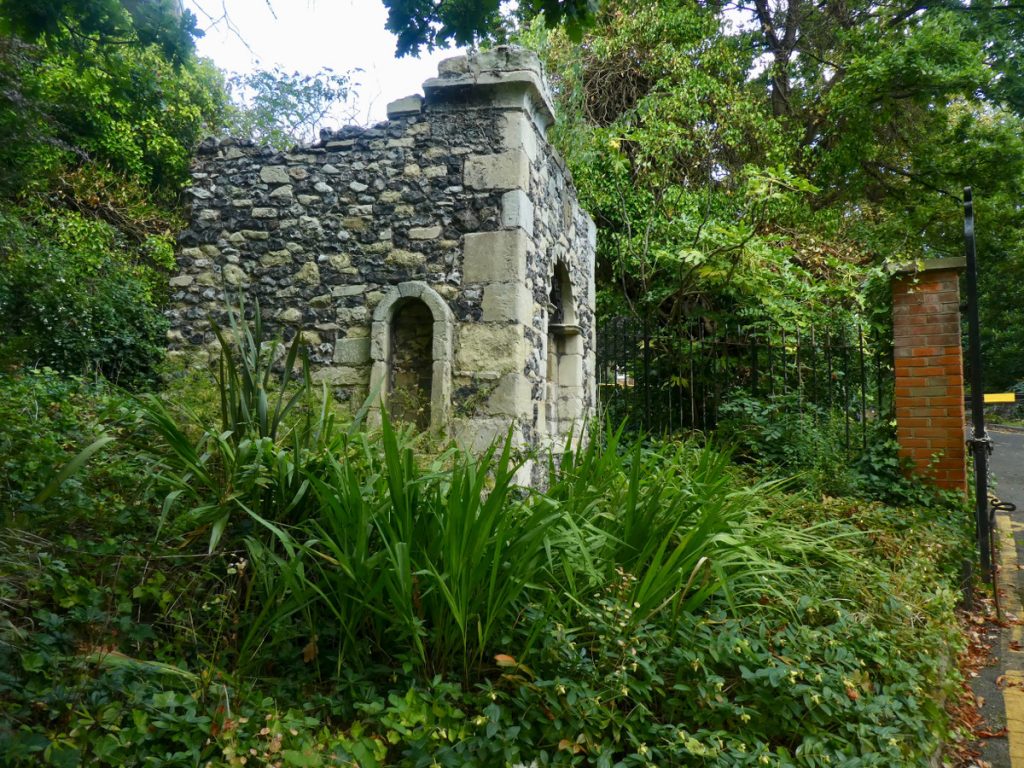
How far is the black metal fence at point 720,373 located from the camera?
22.0 feet

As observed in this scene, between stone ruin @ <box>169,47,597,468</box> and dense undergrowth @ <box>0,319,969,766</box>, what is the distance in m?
2.07

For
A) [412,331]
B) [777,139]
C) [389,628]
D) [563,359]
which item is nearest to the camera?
[389,628]

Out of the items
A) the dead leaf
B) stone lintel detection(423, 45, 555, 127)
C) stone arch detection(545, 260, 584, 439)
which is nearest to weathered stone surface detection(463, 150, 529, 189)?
stone lintel detection(423, 45, 555, 127)

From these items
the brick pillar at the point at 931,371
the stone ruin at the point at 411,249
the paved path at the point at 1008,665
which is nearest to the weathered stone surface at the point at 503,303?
the stone ruin at the point at 411,249

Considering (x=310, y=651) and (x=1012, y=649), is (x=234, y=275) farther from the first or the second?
(x=1012, y=649)

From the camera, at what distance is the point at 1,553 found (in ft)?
7.28

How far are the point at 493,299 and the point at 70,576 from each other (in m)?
3.35

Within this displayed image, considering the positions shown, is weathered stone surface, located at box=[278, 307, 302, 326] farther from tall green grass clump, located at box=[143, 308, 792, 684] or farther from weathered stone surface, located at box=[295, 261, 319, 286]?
tall green grass clump, located at box=[143, 308, 792, 684]

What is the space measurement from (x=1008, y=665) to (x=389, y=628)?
3228mm

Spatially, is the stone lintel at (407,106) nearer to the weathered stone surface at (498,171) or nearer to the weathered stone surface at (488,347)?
the weathered stone surface at (498,171)

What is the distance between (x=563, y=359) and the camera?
7.02 m

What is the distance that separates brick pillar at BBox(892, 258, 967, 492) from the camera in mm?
5324

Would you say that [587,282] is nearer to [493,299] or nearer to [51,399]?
[493,299]

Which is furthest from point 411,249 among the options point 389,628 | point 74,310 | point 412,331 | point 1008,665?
point 1008,665
